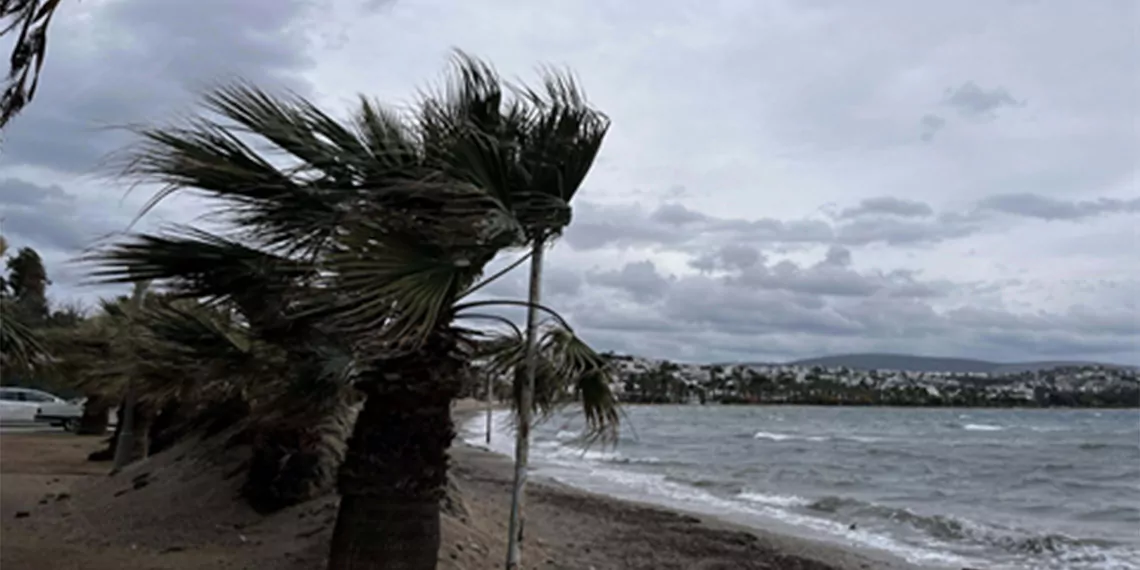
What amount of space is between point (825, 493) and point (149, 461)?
1406 centimetres

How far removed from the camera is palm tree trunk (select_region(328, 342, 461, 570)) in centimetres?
565

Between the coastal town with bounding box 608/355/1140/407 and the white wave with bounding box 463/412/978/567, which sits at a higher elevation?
the coastal town with bounding box 608/355/1140/407

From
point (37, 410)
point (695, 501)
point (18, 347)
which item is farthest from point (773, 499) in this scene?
point (37, 410)

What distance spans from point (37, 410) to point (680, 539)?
2788 centimetres

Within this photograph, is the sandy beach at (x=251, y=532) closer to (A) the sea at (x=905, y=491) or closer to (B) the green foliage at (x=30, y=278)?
(A) the sea at (x=905, y=491)

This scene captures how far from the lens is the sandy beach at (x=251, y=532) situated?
8.31 meters

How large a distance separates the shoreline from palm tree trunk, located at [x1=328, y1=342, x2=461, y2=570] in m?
2.79

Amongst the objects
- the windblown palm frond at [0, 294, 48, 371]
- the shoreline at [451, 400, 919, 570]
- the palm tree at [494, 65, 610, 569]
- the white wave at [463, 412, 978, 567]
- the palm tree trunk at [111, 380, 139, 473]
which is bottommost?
the white wave at [463, 412, 978, 567]

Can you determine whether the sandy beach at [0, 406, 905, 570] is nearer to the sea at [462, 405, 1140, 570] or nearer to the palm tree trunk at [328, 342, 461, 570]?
the sea at [462, 405, 1140, 570]

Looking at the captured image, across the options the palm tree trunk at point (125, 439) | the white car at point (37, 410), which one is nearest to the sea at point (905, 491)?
the palm tree trunk at point (125, 439)

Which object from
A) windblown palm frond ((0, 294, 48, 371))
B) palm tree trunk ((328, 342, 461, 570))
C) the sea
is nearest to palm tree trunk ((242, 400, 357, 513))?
the sea

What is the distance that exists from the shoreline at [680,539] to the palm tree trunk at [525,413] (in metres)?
2.99

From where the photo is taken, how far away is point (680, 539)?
12070 mm

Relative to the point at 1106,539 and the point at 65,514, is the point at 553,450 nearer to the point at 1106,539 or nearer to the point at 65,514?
the point at 1106,539
